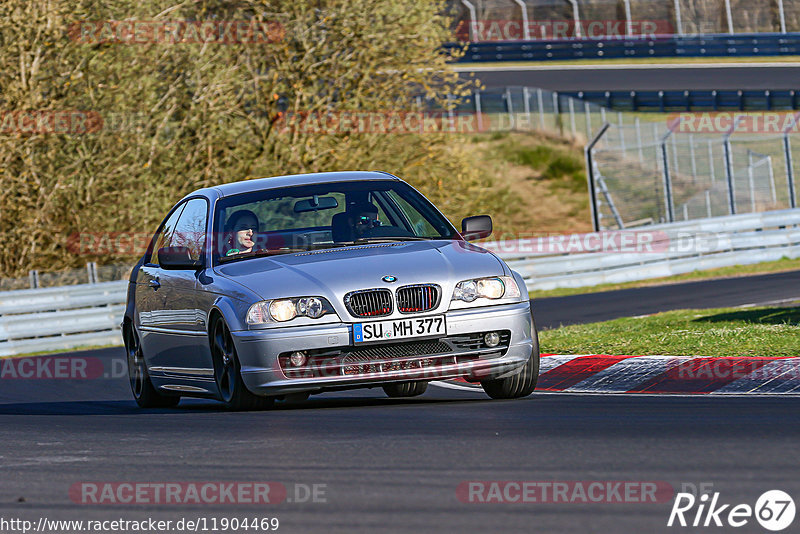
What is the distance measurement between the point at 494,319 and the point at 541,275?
16484 mm

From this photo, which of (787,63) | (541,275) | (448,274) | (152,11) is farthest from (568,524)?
(787,63)

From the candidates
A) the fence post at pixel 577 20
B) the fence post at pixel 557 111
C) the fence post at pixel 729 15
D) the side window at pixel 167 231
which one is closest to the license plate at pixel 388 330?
the side window at pixel 167 231

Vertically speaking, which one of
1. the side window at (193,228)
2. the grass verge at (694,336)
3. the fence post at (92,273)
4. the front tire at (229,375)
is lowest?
the fence post at (92,273)

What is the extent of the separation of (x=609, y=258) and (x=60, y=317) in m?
10.0

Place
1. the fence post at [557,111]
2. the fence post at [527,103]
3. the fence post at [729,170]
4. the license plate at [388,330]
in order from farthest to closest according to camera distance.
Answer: the fence post at [527,103] → the fence post at [557,111] → the fence post at [729,170] → the license plate at [388,330]

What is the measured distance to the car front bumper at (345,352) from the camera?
841 centimetres

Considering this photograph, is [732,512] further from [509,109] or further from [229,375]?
[509,109]

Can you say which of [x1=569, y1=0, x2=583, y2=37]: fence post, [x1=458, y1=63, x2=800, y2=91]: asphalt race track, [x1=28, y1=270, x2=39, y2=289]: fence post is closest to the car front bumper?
[x1=28, y1=270, x2=39, y2=289]: fence post

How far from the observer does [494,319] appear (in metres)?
8.66

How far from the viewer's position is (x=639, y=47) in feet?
174

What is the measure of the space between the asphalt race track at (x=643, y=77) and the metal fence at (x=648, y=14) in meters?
2.21

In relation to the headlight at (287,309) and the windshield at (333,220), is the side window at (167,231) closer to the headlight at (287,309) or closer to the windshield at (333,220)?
the windshield at (333,220)

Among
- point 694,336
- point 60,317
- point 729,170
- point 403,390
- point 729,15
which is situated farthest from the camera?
point 729,15

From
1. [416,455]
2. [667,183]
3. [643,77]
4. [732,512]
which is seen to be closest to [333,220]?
[416,455]
